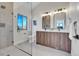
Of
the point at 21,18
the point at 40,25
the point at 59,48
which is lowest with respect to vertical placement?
the point at 59,48

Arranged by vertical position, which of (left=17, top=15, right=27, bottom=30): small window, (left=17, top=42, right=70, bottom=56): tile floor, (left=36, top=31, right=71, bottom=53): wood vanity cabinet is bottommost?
(left=17, top=42, right=70, bottom=56): tile floor

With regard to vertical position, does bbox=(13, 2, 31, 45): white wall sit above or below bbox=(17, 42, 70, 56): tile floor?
above

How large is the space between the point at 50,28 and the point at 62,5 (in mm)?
Result: 1378

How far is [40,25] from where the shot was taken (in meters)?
5.66

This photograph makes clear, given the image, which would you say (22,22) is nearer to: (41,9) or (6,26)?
(6,26)

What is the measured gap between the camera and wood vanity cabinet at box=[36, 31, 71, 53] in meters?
3.61

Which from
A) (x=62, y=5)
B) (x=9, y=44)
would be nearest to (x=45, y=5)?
(x=62, y=5)

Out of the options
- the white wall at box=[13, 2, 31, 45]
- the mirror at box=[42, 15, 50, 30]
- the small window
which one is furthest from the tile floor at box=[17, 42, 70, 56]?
the mirror at box=[42, 15, 50, 30]

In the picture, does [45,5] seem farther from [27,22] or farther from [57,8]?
[27,22]

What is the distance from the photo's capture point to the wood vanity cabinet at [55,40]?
11.8 feet

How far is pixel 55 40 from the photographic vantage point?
162 inches

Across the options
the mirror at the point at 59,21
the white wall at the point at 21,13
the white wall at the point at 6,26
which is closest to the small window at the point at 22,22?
the white wall at the point at 21,13

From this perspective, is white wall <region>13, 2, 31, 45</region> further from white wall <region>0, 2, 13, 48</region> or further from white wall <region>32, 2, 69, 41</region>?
white wall <region>32, 2, 69, 41</region>

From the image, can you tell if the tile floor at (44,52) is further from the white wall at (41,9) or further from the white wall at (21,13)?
the white wall at (41,9)
